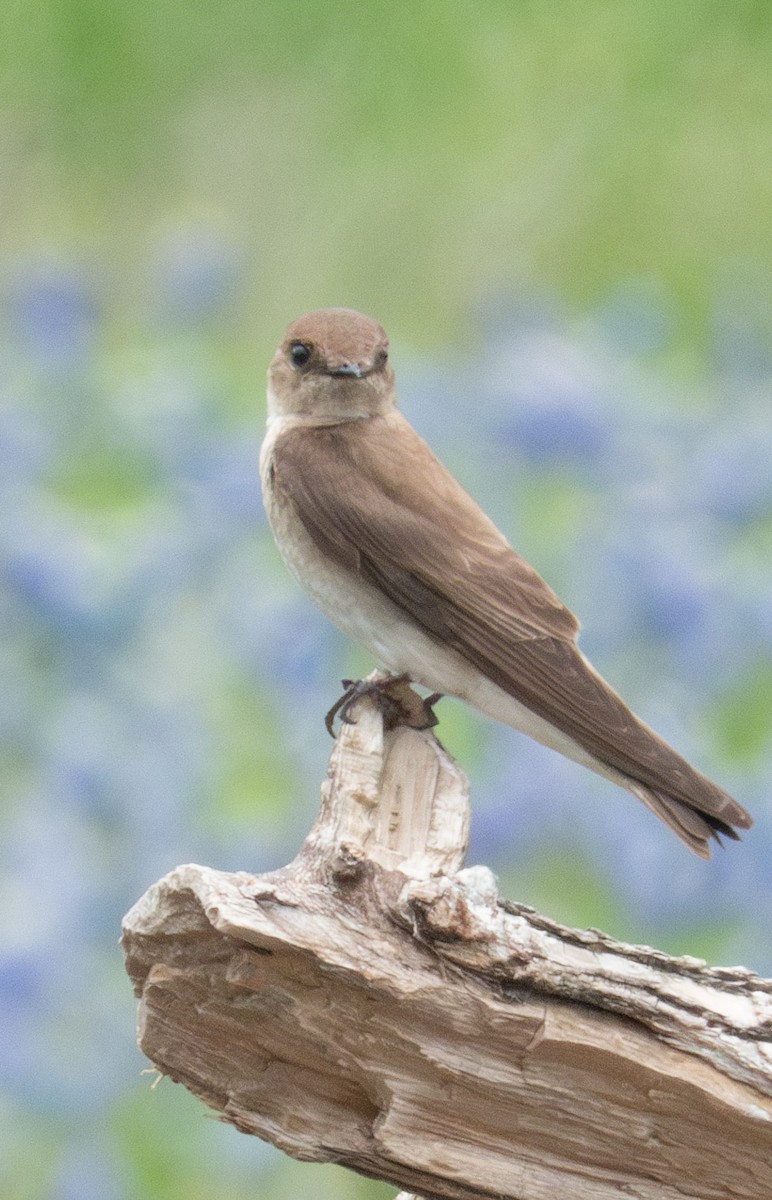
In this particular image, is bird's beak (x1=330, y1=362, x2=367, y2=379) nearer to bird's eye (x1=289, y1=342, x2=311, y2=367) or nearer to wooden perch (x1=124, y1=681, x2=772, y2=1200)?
bird's eye (x1=289, y1=342, x2=311, y2=367)

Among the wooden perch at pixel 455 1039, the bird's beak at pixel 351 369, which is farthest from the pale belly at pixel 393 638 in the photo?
the wooden perch at pixel 455 1039

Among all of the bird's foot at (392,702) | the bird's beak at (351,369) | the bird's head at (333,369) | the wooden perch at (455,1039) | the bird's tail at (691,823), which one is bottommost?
the wooden perch at (455,1039)

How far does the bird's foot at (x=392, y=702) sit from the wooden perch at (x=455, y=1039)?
0.63 metres

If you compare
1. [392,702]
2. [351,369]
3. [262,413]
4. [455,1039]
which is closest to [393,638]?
[392,702]

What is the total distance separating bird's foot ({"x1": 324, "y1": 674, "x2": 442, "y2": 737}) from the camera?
2676mm

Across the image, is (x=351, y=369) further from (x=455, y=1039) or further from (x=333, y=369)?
(x=455, y=1039)

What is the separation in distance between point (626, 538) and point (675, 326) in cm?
129

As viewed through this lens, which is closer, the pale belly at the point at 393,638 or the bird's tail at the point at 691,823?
the bird's tail at the point at 691,823

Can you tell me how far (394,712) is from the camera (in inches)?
107

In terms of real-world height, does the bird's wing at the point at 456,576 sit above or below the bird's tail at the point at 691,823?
above

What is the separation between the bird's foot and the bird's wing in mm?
89

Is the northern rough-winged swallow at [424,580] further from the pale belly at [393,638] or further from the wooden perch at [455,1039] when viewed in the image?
the wooden perch at [455,1039]

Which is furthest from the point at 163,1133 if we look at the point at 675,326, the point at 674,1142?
the point at 675,326

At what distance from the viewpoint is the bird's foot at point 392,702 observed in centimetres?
268
